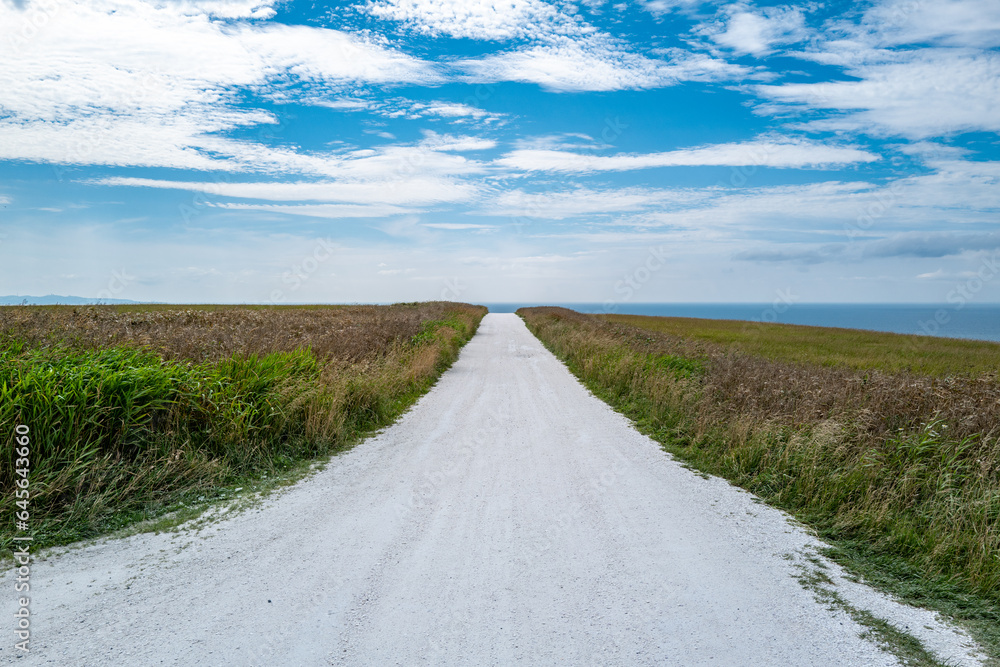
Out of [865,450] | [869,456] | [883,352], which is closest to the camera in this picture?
[869,456]

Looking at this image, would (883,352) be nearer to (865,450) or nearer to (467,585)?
(865,450)

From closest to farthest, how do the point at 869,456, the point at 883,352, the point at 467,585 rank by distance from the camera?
the point at 467,585 → the point at 869,456 → the point at 883,352

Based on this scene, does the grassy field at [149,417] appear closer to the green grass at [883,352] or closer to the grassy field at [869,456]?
the grassy field at [869,456]

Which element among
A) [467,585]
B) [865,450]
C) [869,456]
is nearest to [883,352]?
[865,450]

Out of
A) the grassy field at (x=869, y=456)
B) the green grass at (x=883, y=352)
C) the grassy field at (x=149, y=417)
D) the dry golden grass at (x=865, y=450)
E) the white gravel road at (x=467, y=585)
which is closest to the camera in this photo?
the white gravel road at (x=467, y=585)

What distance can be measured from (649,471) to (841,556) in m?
2.60

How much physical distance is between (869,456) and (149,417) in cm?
896

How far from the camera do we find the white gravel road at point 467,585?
3293 millimetres

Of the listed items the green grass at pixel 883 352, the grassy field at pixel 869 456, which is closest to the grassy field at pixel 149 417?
the grassy field at pixel 869 456

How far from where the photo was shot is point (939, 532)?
4.90 meters

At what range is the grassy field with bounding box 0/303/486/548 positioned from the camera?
5.38 m

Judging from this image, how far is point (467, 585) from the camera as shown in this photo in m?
4.03

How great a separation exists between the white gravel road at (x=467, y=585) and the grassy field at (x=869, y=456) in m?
0.50

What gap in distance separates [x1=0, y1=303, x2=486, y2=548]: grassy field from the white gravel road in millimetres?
910
